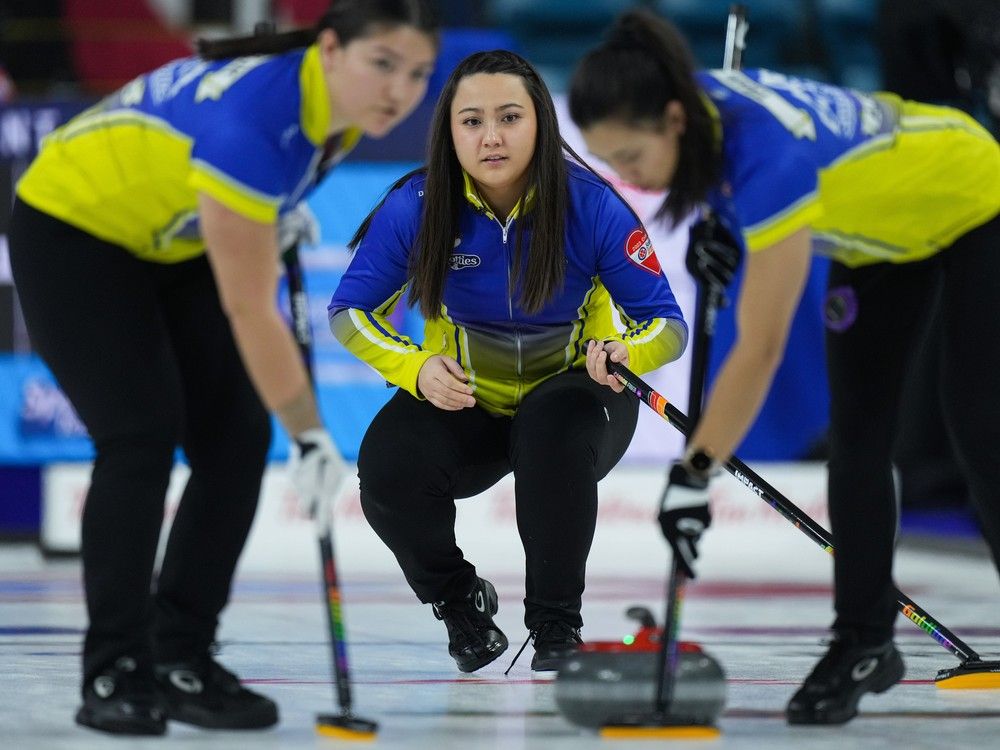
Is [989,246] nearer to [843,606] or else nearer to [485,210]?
[843,606]

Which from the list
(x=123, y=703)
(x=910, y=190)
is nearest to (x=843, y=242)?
(x=910, y=190)

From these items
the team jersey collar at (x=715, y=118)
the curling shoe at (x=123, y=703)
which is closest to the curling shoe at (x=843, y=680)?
the team jersey collar at (x=715, y=118)

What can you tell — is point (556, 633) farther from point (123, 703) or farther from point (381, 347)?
point (123, 703)

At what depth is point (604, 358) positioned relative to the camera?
3.01m

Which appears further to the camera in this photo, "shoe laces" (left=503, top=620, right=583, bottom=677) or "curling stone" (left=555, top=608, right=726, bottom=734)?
"shoe laces" (left=503, top=620, right=583, bottom=677)

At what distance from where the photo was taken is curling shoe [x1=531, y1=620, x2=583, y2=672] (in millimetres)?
2984

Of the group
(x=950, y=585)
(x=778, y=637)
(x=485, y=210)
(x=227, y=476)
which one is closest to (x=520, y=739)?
(x=227, y=476)

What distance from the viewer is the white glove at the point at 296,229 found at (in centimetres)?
296

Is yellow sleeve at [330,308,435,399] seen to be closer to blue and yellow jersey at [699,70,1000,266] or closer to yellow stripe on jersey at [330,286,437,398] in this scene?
yellow stripe on jersey at [330,286,437,398]

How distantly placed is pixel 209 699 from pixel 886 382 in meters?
1.34

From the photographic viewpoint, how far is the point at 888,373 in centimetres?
279

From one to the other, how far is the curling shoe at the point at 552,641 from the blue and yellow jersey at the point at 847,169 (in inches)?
35.4

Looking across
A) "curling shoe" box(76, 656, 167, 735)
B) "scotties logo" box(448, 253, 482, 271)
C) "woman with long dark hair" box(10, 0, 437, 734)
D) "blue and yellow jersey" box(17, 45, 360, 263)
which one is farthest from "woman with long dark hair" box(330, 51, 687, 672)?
"curling shoe" box(76, 656, 167, 735)

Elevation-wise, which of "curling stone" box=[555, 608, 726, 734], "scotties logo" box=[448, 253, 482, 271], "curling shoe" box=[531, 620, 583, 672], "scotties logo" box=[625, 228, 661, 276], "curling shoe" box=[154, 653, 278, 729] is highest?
"scotties logo" box=[625, 228, 661, 276]
